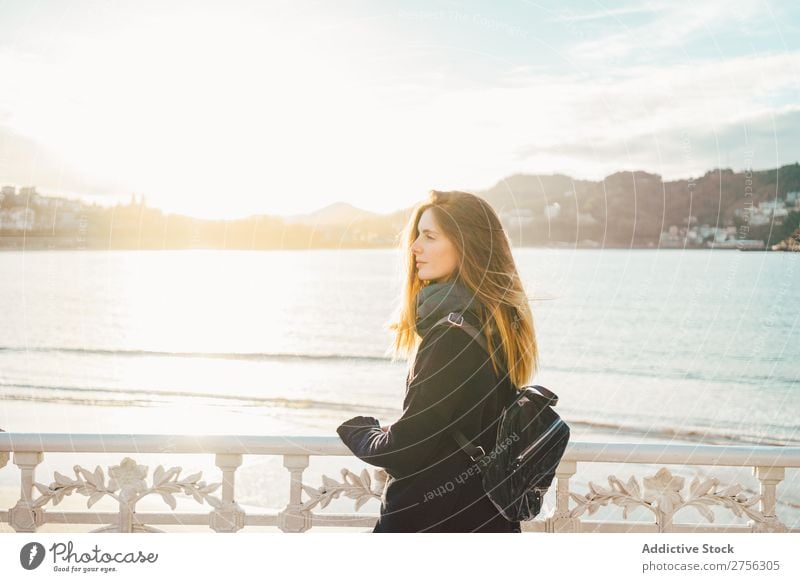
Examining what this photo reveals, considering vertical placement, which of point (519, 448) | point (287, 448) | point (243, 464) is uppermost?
point (519, 448)

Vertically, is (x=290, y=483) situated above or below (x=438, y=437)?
below

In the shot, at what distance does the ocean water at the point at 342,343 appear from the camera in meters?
16.7

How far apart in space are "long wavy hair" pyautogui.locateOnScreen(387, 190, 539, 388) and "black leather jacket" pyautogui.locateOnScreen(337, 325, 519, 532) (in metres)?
0.11

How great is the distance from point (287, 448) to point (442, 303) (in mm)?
1020

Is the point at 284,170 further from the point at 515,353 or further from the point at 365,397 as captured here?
the point at 365,397

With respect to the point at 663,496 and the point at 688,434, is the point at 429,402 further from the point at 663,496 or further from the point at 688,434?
the point at 688,434

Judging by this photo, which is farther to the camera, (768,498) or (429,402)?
(768,498)

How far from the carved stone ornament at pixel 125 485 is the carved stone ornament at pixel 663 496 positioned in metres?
1.44

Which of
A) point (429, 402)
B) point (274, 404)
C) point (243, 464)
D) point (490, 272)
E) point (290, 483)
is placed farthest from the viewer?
point (274, 404)

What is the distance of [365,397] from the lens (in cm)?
1759

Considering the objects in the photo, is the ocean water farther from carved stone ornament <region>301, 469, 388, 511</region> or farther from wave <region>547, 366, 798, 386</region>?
carved stone ornament <region>301, 469, 388, 511</region>

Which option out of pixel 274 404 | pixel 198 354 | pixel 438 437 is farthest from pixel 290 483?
pixel 198 354

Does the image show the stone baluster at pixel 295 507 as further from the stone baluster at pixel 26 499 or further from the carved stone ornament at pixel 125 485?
the stone baluster at pixel 26 499

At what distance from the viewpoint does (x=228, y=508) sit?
3104 mm
